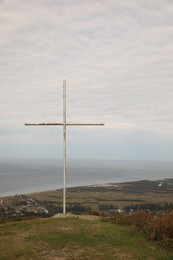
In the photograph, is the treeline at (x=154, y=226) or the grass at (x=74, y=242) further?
the treeline at (x=154, y=226)

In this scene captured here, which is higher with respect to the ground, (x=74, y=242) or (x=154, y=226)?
(x=154, y=226)

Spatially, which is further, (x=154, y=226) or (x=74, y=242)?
(x=154, y=226)

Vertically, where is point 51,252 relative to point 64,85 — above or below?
below

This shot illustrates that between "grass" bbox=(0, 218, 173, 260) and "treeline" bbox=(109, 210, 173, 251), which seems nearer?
"grass" bbox=(0, 218, 173, 260)

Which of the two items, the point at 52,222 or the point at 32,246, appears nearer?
the point at 32,246

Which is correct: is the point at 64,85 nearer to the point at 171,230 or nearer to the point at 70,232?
the point at 70,232

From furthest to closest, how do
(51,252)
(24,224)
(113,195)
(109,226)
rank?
(113,195), (24,224), (109,226), (51,252)

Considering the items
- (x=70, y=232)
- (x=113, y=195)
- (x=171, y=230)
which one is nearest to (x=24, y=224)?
(x=70, y=232)

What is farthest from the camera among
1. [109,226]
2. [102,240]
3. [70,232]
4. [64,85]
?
[64,85]
